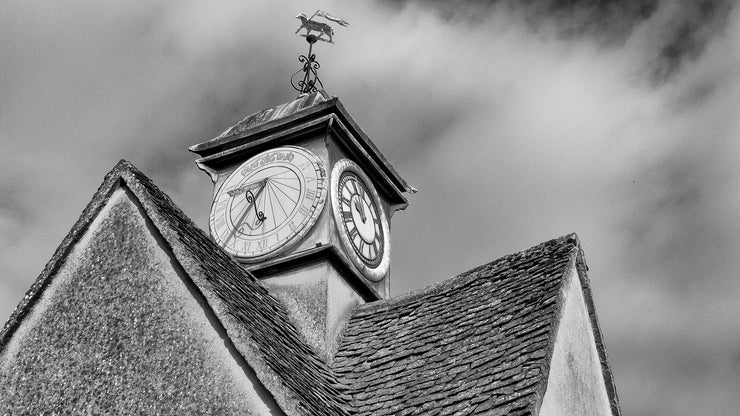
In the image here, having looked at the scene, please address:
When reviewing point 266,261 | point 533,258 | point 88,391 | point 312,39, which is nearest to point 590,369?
point 533,258

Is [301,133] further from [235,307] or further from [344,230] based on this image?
[235,307]

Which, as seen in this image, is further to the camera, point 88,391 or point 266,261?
point 266,261

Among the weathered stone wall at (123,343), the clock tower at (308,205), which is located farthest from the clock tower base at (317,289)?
the weathered stone wall at (123,343)

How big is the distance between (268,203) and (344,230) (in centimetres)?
116

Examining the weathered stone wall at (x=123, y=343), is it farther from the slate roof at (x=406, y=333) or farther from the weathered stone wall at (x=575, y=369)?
the weathered stone wall at (x=575, y=369)

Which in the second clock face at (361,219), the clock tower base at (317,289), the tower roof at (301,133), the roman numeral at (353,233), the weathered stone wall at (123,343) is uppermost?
the tower roof at (301,133)

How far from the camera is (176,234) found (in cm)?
1260

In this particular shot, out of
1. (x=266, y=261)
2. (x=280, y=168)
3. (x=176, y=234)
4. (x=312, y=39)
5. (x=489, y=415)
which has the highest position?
(x=312, y=39)

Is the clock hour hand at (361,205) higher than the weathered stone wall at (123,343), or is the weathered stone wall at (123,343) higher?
the clock hour hand at (361,205)

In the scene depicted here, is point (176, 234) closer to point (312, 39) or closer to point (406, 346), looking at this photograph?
point (406, 346)

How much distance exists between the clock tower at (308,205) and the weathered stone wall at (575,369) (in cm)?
295

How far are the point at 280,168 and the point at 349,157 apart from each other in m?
1.07

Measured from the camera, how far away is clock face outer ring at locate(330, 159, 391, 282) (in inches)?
631

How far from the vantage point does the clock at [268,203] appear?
1593 centimetres
